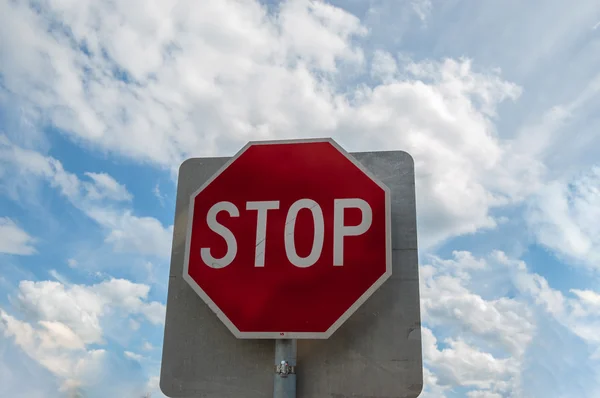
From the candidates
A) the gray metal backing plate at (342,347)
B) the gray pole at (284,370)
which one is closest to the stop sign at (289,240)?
the gray pole at (284,370)

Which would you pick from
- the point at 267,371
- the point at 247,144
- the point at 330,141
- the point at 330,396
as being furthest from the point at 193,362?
the point at 330,141

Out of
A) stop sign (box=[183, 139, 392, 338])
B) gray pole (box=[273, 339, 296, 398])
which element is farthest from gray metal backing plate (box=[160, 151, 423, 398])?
stop sign (box=[183, 139, 392, 338])

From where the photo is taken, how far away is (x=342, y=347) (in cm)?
296

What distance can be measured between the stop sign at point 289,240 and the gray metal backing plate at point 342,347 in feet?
1.05

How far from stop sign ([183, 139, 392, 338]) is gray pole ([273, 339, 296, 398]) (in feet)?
0.29

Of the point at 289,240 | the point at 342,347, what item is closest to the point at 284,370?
the point at 342,347

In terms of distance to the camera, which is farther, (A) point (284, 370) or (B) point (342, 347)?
(B) point (342, 347)

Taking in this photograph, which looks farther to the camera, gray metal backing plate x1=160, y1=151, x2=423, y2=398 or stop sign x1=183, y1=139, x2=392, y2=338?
gray metal backing plate x1=160, y1=151, x2=423, y2=398

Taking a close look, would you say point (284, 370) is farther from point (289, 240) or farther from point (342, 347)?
point (289, 240)

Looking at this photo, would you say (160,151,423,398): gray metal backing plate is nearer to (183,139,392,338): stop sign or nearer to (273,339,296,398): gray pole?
(273,339,296,398): gray pole

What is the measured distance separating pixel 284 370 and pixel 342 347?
40 cm

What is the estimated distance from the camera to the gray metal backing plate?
290 cm

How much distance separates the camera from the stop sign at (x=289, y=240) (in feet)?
9.09

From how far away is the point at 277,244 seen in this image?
289 centimetres
